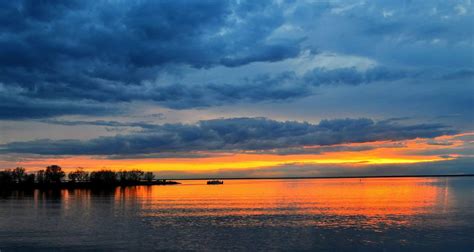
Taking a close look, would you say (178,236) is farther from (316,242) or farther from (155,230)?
(316,242)

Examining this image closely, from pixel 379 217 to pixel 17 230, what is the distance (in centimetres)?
5524

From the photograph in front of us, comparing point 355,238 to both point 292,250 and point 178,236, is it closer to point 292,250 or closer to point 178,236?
point 292,250

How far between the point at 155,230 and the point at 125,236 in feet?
18.7

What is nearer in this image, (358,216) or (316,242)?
(316,242)

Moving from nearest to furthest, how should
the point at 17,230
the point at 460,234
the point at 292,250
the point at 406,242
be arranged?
1. the point at 292,250
2. the point at 406,242
3. the point at 460,234
4. the point at 17,230

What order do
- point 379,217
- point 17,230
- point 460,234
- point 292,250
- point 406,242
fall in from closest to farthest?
point 292,250 < point 406,242 < point 460,234 < point 17,230 < point 379,217

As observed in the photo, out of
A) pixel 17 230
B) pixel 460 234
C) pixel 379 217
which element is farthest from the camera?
pixel 379 217

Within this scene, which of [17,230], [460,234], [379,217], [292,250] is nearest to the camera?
[292,250]

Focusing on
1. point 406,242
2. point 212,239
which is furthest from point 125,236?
point 406,242

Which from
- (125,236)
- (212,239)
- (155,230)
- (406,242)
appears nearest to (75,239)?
(125,236)

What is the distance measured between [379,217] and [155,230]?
37790 millimetres

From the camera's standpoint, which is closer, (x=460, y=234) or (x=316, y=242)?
(x=316, y=242)

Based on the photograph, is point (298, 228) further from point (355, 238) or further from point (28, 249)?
point (28, 249)

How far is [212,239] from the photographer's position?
50094 millimetres
